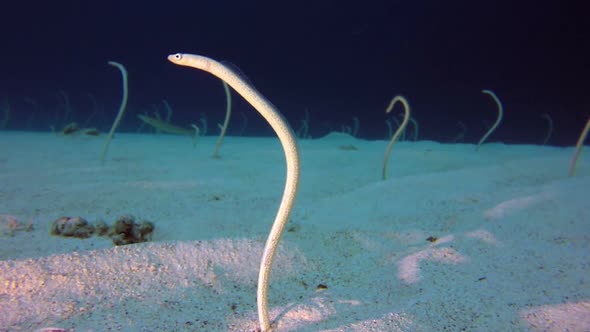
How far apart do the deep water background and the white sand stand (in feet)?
36.1

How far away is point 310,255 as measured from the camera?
2229mm

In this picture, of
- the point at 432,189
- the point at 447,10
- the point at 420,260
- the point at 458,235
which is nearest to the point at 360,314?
the point at 420,260

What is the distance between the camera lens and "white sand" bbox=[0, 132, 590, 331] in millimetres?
1525

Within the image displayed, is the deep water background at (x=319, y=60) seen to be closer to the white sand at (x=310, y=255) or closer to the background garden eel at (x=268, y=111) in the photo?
the white sand at (x=310, y=255)

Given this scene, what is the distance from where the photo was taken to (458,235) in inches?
94.7

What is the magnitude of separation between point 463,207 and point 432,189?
20.5 inches

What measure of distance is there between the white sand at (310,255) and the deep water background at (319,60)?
11.0 meters

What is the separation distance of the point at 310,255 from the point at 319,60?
16063 millimetres

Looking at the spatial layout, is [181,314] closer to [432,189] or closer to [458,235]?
[458,235]

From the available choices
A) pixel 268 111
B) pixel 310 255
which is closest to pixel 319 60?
pixel 310 255

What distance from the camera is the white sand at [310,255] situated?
1525 millimetres

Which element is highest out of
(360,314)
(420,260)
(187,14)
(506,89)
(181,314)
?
(187,14)

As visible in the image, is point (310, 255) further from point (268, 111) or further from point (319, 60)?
point (319, 60)

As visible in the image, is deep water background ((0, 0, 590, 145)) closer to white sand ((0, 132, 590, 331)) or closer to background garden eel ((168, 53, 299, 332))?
white sand ((0, 132, 590, 331))
